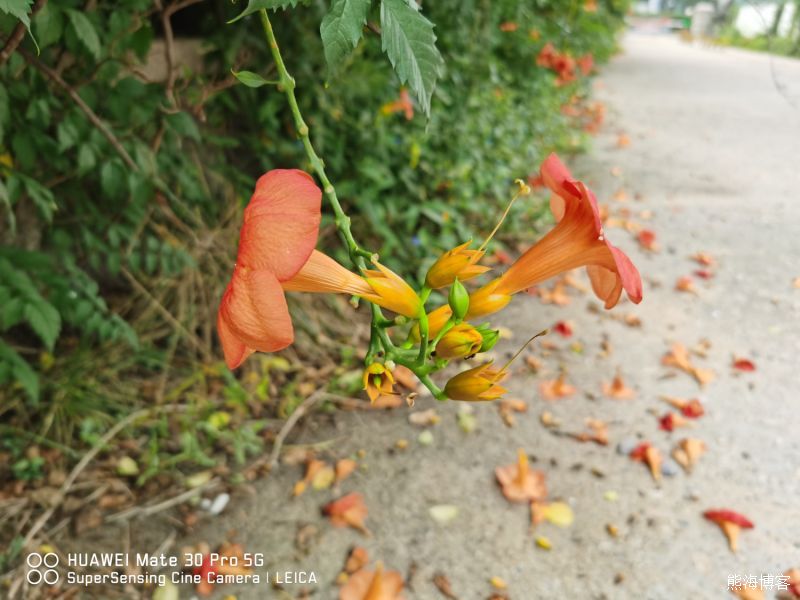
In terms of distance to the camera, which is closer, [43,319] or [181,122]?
[43,319]

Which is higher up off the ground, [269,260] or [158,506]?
[269,260]

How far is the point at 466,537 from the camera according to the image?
2.21 m

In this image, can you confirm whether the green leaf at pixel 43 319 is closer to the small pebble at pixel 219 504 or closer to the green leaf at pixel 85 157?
the green leaf at pixel 85 157

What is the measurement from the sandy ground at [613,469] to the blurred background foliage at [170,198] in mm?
487

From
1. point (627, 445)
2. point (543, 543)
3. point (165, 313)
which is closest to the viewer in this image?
point (543, 543)

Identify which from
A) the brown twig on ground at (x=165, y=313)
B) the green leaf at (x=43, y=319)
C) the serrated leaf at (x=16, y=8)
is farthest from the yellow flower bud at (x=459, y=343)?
the brown twig on ground at (x=165, y=313)

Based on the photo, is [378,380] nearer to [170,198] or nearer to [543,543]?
[543,543]

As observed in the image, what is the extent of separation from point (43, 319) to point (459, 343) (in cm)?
144

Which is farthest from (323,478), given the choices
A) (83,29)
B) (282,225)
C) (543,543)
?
(282,225)

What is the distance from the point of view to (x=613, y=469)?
2.50 meters

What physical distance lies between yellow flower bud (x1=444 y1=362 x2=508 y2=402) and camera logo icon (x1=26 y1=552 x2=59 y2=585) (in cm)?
182

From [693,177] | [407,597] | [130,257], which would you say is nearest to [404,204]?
[130,257]

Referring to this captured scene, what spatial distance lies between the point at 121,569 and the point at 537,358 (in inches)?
80.8

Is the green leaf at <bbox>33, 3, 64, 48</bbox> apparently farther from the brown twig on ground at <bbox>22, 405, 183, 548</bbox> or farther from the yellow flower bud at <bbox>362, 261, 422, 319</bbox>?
the brown twig on ground at <bbox>22, 405, 183, 548</bbox>
